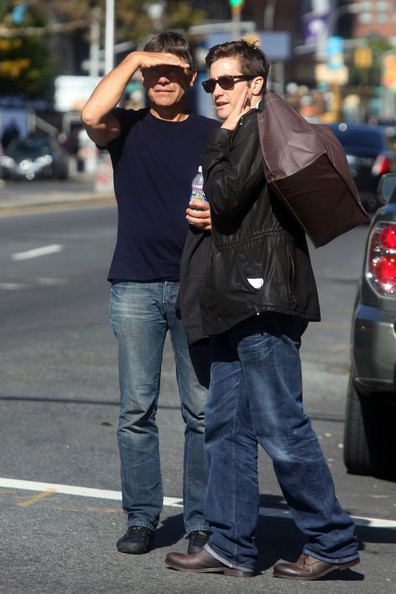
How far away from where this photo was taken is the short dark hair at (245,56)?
16.0ft

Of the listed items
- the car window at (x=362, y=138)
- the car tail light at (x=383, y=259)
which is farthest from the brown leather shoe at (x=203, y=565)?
the car window at (x=362, y=138)

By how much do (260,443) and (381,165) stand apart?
2435cm

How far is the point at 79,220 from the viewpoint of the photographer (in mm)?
27578

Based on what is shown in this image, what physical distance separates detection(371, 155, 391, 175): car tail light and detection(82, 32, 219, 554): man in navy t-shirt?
2363 centimetres

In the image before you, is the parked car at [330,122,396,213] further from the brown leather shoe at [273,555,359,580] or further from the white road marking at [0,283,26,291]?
the brown leather shoe at [273,555,359,580]

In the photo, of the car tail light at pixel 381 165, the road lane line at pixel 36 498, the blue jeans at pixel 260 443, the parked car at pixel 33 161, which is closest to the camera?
the blue jeans at pixel 260 443

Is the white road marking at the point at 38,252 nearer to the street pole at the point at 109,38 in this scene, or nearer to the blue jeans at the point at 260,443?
the blue jeans at the point at 260,443

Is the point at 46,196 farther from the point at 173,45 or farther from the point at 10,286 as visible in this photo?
the point at 173,45

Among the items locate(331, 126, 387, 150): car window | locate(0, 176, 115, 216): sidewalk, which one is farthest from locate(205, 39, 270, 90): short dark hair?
locate(331, 126, 387, 150): car window

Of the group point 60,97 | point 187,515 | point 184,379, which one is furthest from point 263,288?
point 60,97

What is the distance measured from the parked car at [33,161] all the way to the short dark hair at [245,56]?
143ft

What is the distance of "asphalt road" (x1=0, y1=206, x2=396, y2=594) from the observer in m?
5.05

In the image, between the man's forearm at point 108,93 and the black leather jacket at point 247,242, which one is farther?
the man's forearm at point 108,93

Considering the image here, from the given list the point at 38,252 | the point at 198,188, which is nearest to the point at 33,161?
the point at 38,252
